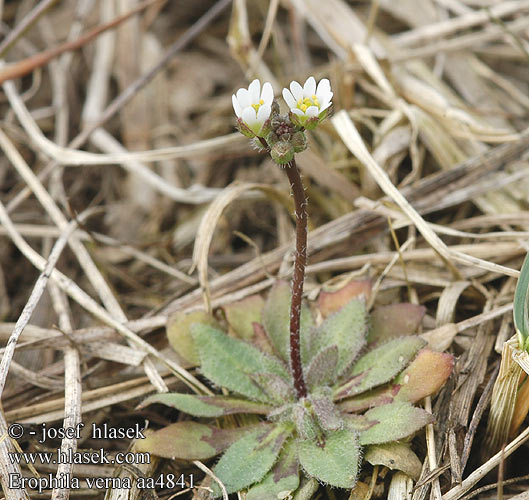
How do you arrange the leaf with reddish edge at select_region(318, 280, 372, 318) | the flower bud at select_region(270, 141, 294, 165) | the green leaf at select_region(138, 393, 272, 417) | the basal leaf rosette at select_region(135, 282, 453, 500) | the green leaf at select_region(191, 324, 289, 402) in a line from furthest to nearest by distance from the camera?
the leaf with reddish edge at select_region(318, 280, 372, 318)
the green leaf at select_region(191, 324, 289, 402)
the green leaf at select_region(138, 393, 272, 417)
the basal leaf rosette at select_region(135, 282, 453, 500)
the flower bud at select_region(270, 141, 294, 165)

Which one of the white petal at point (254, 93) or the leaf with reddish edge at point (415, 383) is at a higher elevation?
the white petal at point (254, 93)

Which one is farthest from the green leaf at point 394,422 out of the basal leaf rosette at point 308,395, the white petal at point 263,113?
the white petal at point 263,113

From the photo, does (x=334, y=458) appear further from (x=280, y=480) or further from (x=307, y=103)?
(x=307, y=103)

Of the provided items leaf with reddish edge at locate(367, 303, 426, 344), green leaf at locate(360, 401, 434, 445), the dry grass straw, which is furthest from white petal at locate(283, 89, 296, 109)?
green leaf at locate(360, 401, 434, 445)

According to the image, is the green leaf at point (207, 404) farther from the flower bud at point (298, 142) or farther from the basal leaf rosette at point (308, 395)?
the flower bud at point (298, 142)

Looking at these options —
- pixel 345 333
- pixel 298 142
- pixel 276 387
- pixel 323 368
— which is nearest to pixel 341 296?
pixel 345 333

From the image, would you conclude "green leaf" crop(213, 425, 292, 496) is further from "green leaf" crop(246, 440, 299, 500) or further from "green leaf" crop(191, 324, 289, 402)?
"green leaf" crop(191, 324, 289, 402)
